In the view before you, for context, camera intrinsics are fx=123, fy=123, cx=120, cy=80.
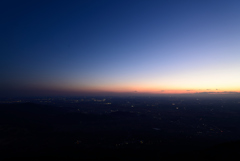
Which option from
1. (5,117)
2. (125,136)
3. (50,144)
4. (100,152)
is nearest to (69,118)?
(5,117)

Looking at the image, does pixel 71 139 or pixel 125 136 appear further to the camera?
pixel 125 136

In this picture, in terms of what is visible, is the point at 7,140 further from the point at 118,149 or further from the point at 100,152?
the point at 118,149

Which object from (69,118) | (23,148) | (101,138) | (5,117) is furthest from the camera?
(69,118)

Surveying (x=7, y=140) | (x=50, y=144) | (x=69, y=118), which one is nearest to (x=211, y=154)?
(x=50, y=144)

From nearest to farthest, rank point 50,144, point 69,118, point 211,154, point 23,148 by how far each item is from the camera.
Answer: point 211,154
point 23,148
point 50,144
point 69,118

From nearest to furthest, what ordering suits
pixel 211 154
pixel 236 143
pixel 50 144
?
pixel 211 154, pixel 236 143, pixel 50 144

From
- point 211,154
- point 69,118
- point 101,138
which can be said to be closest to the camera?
point 211,154

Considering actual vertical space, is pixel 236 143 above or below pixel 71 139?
above

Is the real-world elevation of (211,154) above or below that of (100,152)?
above

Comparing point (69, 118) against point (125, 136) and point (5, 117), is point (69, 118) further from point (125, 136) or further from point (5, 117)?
point (125, 136)
